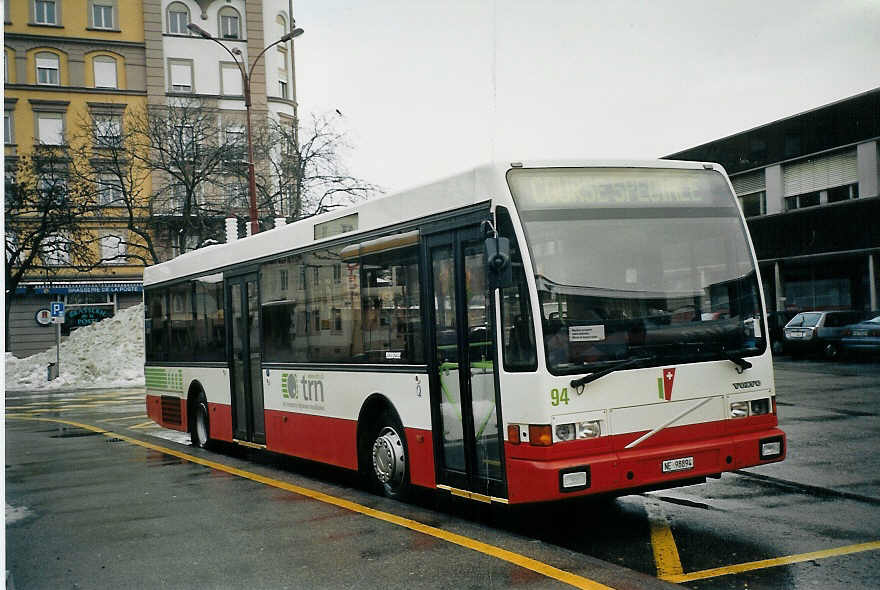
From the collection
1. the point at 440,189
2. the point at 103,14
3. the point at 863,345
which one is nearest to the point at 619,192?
the point at 440,189

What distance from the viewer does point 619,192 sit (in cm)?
802

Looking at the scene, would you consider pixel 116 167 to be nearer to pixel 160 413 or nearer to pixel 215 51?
pixel 215 51

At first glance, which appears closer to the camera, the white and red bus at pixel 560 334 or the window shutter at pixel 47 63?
the white and red bus at pixel 560 334

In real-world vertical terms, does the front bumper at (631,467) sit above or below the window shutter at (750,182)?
below

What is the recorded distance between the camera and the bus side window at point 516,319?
750 cm

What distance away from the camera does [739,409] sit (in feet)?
26.5

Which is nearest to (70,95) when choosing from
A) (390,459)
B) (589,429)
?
(390,459)

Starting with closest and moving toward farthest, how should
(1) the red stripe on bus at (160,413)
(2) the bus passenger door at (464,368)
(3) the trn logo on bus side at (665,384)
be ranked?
(3) the trn logo on bus side at (665,384) < (2) the bus passenger door at (464,368) < (1) the red stripe on bus at (160,413)

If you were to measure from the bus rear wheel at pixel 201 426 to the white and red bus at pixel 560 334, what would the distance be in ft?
18.3

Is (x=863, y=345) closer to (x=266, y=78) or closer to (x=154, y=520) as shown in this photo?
(x=154, y=520)

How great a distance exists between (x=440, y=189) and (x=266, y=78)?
49.5m

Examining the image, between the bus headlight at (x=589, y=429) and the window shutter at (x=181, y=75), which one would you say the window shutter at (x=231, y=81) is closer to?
the window shutter at (x=181, y=75)

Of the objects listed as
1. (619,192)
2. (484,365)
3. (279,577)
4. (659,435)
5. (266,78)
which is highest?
(266,78)

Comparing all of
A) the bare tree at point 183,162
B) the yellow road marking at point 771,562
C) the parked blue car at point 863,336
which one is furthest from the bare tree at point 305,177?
the yellow road marking at point 771,562
